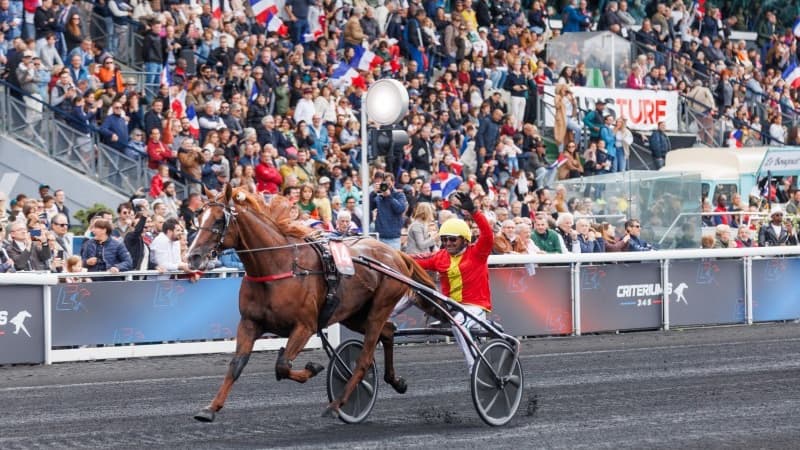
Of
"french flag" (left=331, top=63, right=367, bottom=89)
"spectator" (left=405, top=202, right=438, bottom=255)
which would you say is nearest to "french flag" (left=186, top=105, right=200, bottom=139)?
"french flag" (left=331, top=63, right=367, bottom=89)

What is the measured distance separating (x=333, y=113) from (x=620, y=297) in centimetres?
598

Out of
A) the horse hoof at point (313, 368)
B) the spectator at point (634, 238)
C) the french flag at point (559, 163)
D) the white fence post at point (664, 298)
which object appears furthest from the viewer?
the french flag at point (559, 163)

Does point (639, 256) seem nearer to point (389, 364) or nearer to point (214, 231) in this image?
point (389, 364)

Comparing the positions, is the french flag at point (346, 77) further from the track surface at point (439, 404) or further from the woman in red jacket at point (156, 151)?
the track surface at point (439, 404)

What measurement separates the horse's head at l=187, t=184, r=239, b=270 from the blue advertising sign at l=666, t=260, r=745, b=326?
1034 centimetres

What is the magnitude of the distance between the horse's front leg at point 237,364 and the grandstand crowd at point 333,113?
229 inches

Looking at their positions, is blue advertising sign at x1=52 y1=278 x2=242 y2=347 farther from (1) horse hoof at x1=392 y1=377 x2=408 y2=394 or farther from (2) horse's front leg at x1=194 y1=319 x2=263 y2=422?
(2) horse's front leg at x1=194 y1=319 x2=263 y2=422

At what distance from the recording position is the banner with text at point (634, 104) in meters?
28.0

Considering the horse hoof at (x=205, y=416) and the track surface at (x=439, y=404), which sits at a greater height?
the horse hoof at (x=205, y=416)

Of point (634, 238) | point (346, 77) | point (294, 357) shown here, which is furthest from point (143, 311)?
point (346, 77)

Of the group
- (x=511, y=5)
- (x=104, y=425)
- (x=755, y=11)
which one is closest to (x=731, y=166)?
(x=511, y=5)

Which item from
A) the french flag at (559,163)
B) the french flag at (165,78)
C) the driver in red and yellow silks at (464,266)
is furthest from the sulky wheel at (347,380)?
the french flag at (559,163)

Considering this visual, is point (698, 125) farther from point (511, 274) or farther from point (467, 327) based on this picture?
point (467, 327)

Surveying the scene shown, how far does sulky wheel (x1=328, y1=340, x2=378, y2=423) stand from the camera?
35.1ft
